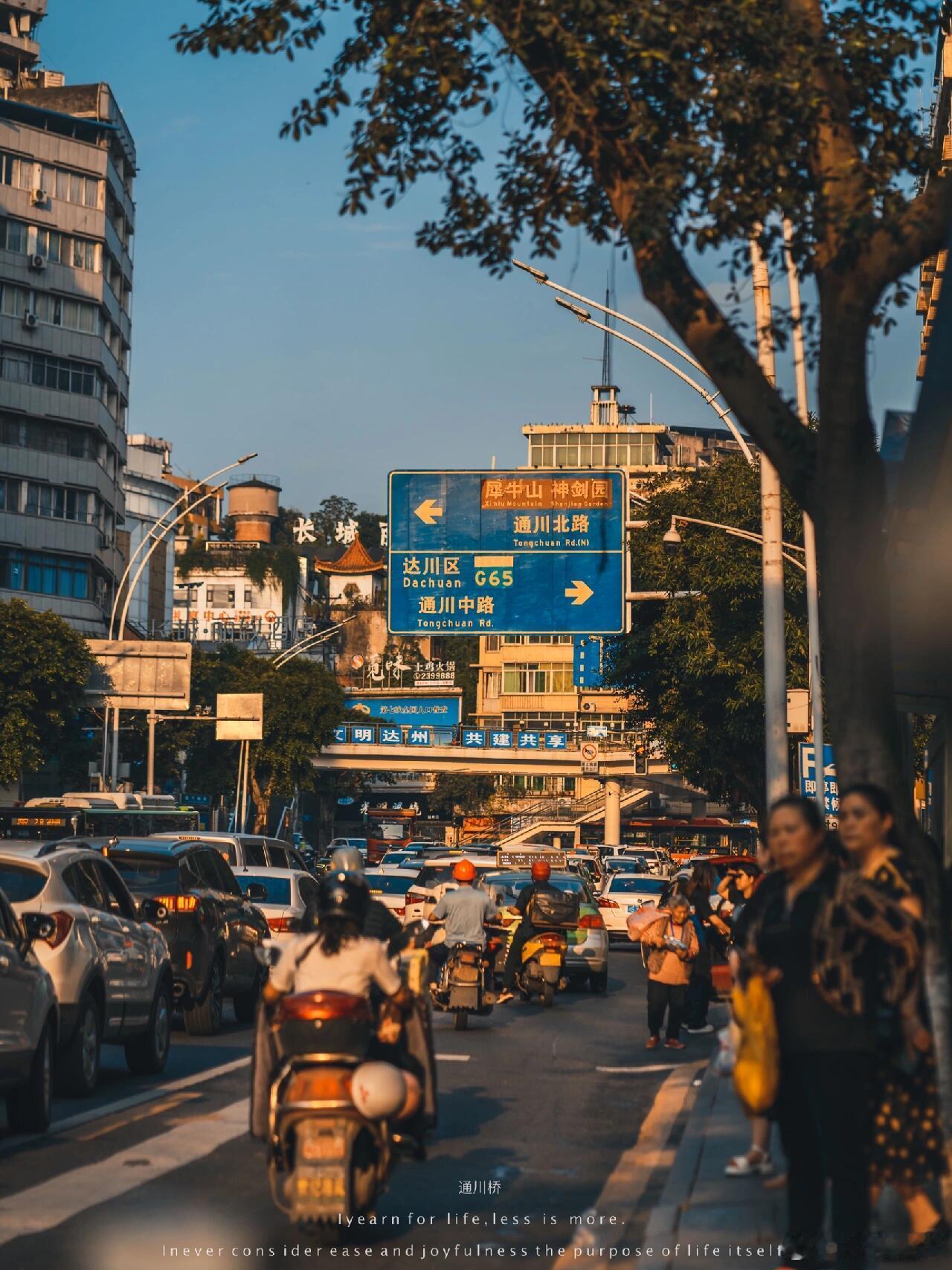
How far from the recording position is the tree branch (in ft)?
30.5

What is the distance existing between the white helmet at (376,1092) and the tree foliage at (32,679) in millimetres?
46866

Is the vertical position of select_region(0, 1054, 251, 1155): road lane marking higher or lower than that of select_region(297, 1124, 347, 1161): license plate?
lower

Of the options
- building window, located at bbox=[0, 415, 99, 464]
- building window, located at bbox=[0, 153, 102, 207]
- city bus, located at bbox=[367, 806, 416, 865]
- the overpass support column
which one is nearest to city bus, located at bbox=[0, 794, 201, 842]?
city bus, located at bbox=[367, 806, 416, 865]

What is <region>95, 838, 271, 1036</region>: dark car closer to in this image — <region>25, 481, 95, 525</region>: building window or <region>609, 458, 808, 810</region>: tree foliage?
<region>609, 458, 808, 810</region>: tree foliage

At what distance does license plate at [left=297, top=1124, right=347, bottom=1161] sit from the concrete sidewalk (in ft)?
4.17

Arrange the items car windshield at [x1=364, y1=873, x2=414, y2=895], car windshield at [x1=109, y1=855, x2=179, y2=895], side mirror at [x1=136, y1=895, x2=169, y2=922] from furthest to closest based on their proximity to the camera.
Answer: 1. car windshield at [x1=364, y1=873, x2=414, y2=895]
2. car windshield at [x1=109, y1=855, x2=179, y2=895]
3. side mirror at [x1=136, y1=895, x2=169, y2=922]

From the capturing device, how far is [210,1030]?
18141 mm

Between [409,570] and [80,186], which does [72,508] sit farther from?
[409,570]

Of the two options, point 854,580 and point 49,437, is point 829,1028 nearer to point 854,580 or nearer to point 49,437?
point 854,580

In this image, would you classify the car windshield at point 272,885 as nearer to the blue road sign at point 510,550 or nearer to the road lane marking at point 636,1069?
the road lane marking at point 636,1069

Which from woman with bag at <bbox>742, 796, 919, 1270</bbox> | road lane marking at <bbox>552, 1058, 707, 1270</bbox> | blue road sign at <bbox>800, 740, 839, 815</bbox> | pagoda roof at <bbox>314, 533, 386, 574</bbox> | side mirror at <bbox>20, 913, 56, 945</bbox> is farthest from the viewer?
pagoda roof at <bbox>314, 533, 386, 574</bbox>

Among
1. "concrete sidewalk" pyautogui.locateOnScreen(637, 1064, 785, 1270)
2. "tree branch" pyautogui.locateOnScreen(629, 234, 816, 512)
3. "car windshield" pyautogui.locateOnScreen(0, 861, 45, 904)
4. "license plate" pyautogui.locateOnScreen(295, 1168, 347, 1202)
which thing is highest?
"tree branch" pyautogui.locateOnScreen(629, 234, 816, 512)

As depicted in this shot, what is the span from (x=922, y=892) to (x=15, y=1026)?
6158mm

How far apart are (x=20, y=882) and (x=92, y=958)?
77 cm
